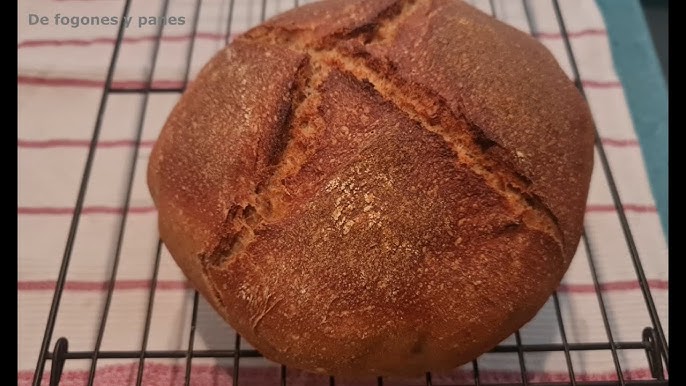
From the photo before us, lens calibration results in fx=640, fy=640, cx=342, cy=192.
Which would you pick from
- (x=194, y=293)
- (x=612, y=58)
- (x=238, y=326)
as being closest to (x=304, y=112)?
(x=238, y=326)

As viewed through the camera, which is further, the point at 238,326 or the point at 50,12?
the point at 50,12

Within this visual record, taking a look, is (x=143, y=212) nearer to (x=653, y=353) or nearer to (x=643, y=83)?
(x=653, y=353)

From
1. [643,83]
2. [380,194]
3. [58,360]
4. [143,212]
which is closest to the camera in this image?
[380,194]

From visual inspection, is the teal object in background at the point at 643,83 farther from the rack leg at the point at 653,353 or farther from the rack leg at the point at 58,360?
the rack leg at the point at 58,360

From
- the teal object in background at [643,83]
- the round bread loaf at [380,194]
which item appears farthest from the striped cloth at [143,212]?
the round bread loaf at [380,194]

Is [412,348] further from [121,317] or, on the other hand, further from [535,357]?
[121,317]

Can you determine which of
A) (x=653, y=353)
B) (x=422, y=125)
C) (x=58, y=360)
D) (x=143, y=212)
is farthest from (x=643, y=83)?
(x=58, y=360)

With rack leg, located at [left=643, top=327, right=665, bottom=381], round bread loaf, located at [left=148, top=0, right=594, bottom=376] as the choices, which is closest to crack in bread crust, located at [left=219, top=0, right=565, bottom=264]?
round bread loaf, located at [left=148, top=0, right=594, bottom=376]
